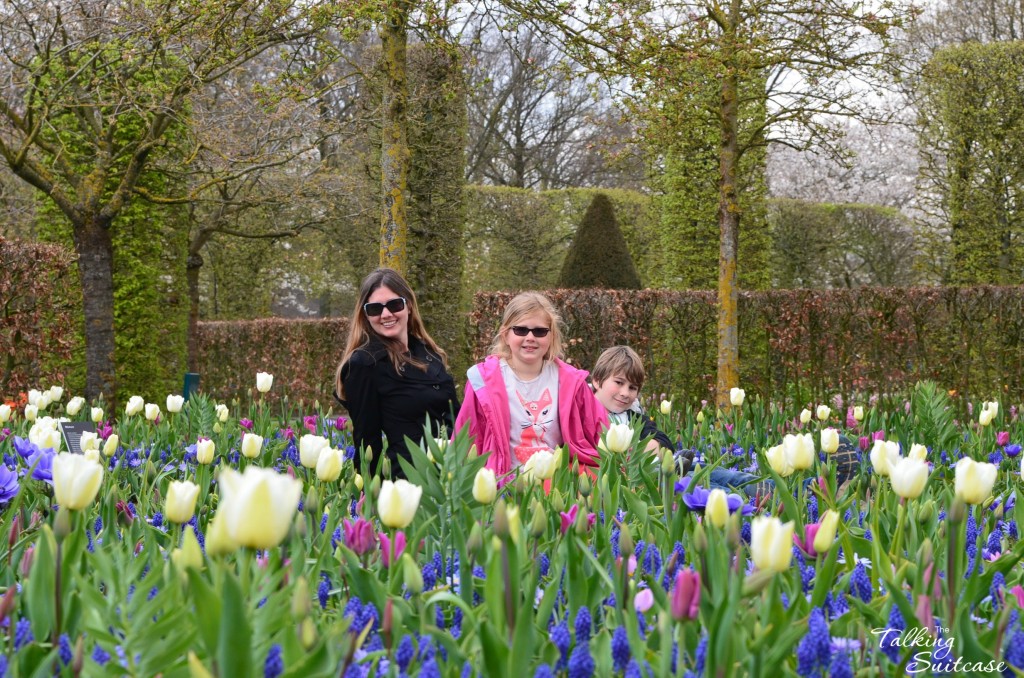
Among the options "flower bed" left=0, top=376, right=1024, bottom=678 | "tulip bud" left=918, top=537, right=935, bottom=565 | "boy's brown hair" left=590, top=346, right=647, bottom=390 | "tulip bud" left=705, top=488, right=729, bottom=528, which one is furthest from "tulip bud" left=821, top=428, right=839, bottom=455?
"boy's brown hair" left=590, top=346, right=647, bottom=390

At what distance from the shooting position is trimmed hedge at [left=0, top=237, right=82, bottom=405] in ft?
22.1

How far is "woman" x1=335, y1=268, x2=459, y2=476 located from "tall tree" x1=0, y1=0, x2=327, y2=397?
2.95m

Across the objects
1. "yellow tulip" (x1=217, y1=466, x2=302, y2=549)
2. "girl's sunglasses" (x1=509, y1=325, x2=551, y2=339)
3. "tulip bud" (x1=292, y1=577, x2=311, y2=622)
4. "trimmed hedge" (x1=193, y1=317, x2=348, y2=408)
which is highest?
"girl's sunglasses" (x1=509, y1=325, x2=551, y2=339)

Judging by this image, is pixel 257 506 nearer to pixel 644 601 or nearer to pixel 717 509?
pixel 644 601

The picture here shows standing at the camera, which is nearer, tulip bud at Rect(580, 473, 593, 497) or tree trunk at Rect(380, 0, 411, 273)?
tulip bud at Rect(580, 473, 593, 497)

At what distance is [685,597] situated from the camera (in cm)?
118

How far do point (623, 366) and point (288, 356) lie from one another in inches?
291

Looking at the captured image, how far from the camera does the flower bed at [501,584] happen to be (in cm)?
116

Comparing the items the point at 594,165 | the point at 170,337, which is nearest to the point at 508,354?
the point at 170,337

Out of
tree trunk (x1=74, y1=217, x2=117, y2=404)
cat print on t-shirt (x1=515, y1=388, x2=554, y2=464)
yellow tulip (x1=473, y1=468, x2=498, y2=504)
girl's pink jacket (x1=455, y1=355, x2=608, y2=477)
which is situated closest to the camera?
yellow tulip (x1=473, y1=468, x2=498, y2=504)

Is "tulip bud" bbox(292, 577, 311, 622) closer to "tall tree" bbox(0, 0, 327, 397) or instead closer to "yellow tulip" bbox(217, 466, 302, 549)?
"yellow tulip" bbox(217, 466, 302, 549)

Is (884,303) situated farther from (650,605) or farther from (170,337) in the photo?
(650,605)

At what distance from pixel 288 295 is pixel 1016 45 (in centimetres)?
1845

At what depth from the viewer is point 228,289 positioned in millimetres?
19109
